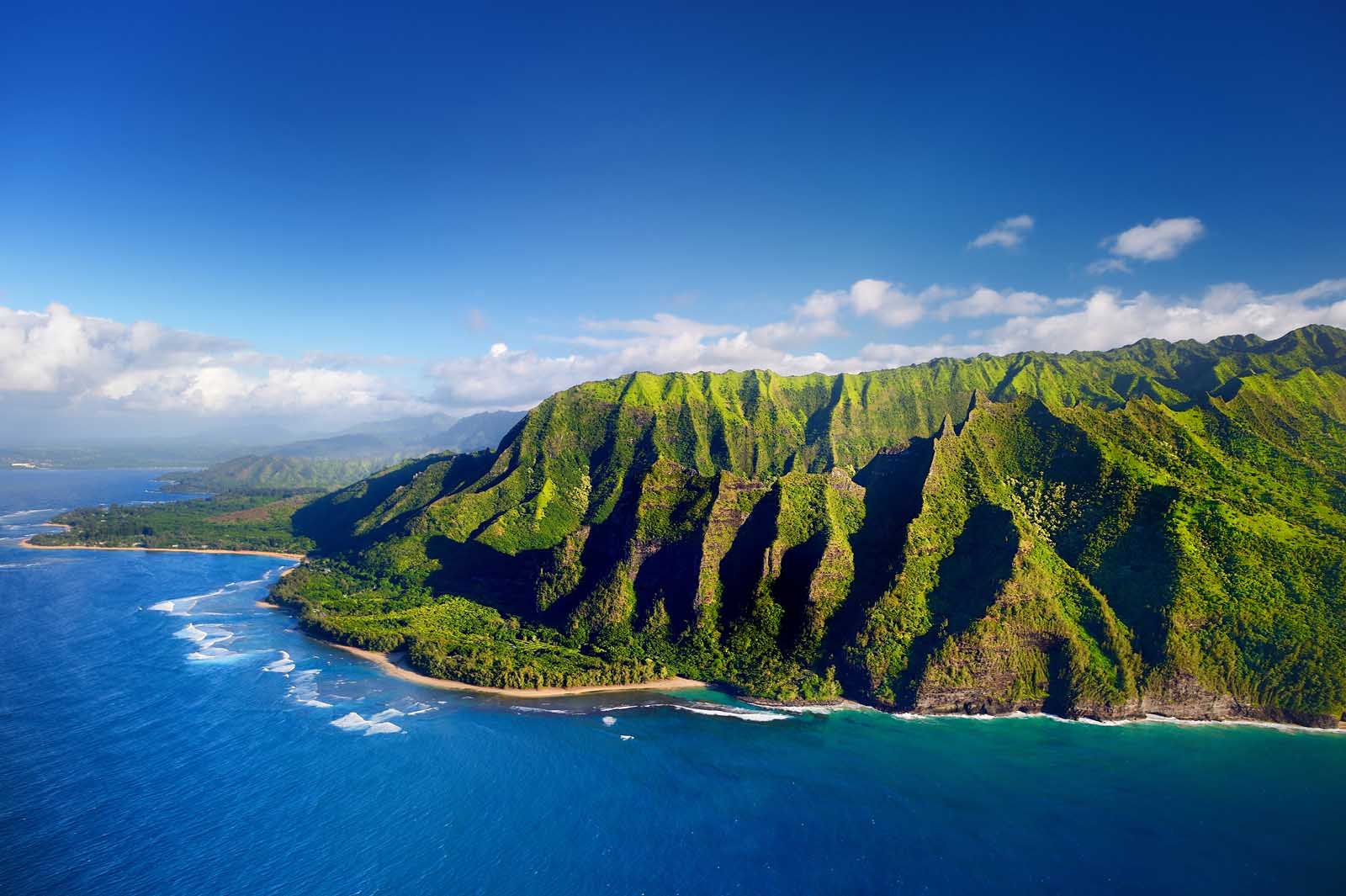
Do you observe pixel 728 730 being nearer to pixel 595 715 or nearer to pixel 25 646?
pixel 595 715

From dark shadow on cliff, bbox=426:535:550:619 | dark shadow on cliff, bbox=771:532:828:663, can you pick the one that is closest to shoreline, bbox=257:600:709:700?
dark shadow on cliff, bbox=771:532:828:663

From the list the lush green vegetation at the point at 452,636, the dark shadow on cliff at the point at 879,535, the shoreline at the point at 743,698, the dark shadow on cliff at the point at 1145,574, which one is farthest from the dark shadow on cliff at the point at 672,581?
the dark shadow on cliff at the point at 1145,574

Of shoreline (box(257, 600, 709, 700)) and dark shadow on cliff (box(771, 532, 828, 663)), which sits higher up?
dark shadow on cliff (box(771, 532, 828, 663))

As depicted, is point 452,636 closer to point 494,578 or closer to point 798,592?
point 494,578

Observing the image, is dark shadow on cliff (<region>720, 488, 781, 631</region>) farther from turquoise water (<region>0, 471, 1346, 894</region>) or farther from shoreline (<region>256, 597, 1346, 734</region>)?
turquoise water (<region>0, 471, 1346, 894</region>)

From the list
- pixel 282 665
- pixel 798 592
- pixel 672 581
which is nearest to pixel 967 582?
pixel 798 592

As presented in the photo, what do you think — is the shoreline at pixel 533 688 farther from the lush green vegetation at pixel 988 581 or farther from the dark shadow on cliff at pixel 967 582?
the dark shadow on cliff at pixel 967 582

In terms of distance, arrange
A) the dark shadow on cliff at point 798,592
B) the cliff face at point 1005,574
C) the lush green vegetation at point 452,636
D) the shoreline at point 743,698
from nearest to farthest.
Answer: the shoreline at point 743,698, the cliff face at point 1005,574, the lush green vegetation at point 452,636, the dark shadow on cliff at point 798,592
